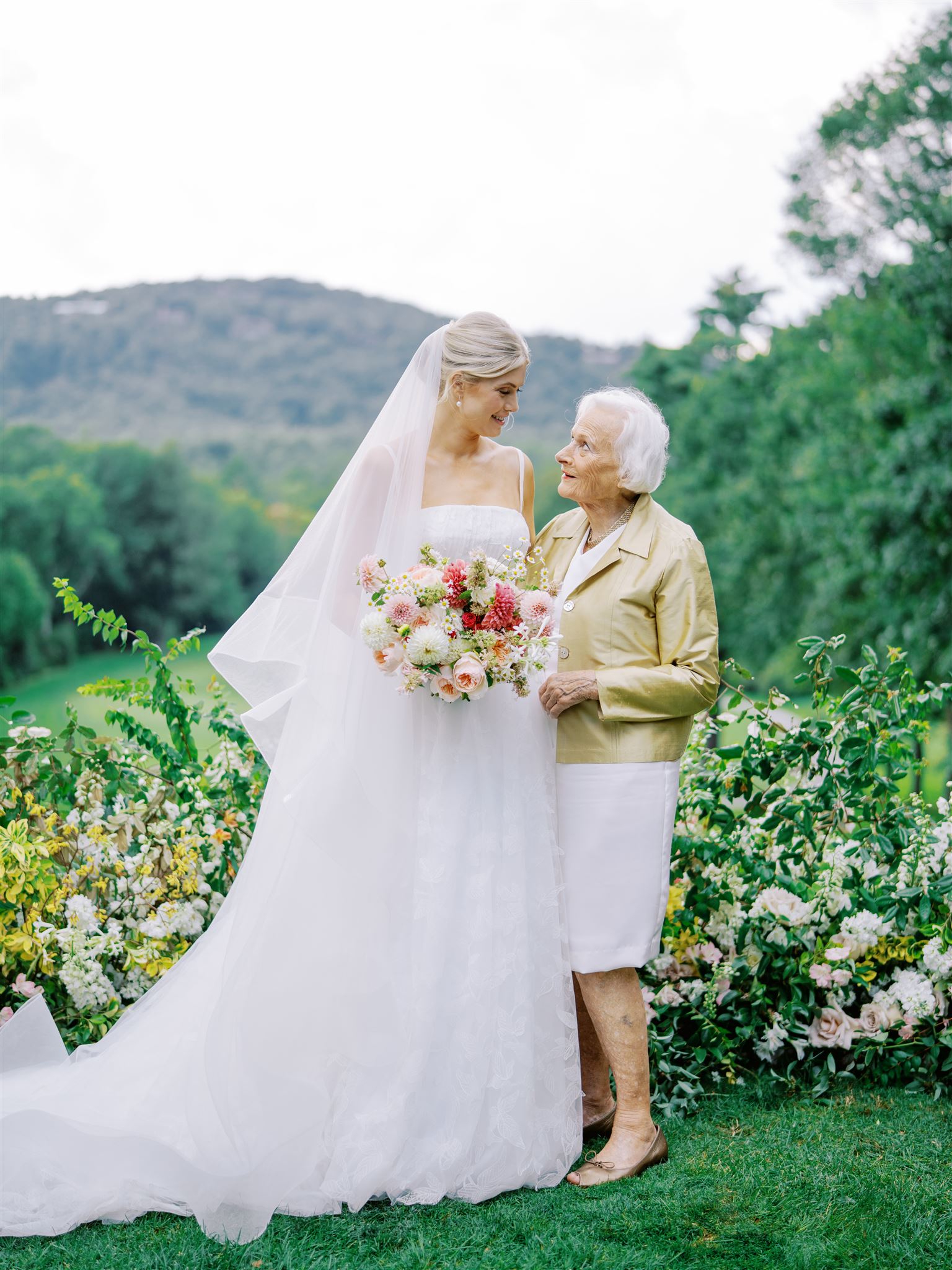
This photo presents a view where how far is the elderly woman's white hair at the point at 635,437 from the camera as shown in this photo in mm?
3508

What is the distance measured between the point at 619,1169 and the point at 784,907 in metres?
1.32

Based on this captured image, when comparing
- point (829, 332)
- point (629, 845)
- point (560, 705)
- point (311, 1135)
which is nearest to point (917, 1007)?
point (629, 845)

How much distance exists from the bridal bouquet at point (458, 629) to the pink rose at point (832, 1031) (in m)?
1.97

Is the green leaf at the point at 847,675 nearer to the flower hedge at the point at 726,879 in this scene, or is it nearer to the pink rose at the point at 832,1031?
the flower hedge at the point at 726,879

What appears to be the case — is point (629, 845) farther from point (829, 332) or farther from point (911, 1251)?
point (829, 332)

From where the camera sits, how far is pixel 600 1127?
3811 mm

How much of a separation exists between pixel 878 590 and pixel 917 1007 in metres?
15.7

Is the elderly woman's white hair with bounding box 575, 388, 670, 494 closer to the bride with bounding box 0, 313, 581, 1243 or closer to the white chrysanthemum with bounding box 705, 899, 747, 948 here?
the bride with bounding box 0, 313, 581, 1243

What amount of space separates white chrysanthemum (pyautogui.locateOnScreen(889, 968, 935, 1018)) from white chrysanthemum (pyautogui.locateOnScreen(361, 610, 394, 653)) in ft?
7.89

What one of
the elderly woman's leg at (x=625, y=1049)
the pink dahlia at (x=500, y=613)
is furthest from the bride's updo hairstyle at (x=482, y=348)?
the elderly woman's leg at (x=625, y=1049)

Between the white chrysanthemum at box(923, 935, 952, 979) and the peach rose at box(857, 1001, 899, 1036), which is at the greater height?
the white chrysanthemum at box(923, 935, 952, 979)

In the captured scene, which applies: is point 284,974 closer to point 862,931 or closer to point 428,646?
point 428,646

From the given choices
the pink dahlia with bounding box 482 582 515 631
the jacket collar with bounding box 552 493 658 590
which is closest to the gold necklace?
the jacket collar with bounding box 552 493 658 590

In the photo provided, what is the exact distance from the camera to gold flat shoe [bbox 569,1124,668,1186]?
3.39 metres
